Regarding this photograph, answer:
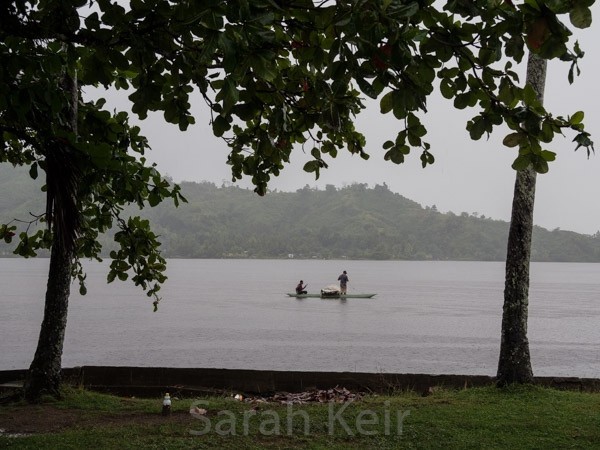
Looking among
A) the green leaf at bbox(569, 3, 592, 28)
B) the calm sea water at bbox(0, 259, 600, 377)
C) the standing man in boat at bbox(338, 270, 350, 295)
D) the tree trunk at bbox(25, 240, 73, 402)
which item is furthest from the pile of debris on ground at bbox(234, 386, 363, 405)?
the standing man in boat at bbox(338, 270, 350, 295)

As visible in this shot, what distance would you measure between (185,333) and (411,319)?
17598 millimetres

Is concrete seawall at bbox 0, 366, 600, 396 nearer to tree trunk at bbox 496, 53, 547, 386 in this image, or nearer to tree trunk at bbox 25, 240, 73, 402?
tree trunk at bbox 496, 53, 547, 386

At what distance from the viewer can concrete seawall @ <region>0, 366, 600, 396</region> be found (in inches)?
Result: 438

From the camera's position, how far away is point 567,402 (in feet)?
31.0

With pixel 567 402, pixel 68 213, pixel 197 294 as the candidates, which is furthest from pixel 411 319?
pixel 68 213

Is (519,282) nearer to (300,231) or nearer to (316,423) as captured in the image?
(316,423)

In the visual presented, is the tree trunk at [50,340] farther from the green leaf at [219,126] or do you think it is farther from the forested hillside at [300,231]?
the forested hillside at [300,231]

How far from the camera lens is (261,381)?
11500mm

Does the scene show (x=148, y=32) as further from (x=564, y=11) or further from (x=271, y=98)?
(x=564, y=11)

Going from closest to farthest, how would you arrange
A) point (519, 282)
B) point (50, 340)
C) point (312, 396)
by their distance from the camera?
point (50, 340) < point (519, 282) < point (312, 396)

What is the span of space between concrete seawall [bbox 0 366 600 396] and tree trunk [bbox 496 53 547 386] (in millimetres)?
695

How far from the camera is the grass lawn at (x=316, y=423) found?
7223 mm

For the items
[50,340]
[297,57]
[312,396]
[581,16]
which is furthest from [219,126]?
[312,396]

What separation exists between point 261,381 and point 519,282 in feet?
14.6
